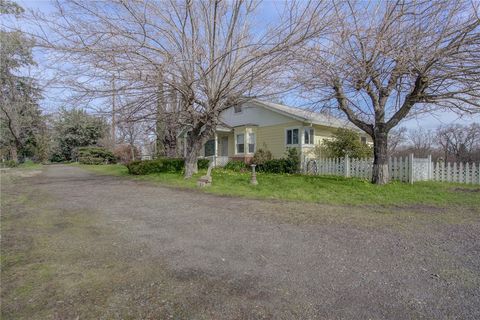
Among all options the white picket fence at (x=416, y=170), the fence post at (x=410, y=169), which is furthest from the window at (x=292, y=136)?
the fence post at (x=410, y=169)

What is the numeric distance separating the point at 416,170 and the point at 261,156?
861 centimetres

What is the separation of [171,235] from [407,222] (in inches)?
176

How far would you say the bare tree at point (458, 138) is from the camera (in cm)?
3114

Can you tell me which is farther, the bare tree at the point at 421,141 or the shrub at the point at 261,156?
the bare tree at the point at 421,141

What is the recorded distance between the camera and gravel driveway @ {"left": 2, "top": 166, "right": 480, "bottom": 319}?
2352mm

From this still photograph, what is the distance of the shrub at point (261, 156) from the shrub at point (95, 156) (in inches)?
981

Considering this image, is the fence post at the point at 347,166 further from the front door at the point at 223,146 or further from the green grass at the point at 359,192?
the front door at the point at 223,146

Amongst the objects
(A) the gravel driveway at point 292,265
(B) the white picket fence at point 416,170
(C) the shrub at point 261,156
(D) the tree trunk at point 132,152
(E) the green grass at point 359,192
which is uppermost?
(D) the tree trunk at point 132,152

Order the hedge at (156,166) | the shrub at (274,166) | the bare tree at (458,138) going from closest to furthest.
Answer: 1. the hedge at (156,166)
2. the shrub at (274,166)
3. the bare tree at (458,138)

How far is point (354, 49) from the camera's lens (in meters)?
8.66

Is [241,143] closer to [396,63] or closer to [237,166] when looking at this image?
[237,166]

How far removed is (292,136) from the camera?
1689cm

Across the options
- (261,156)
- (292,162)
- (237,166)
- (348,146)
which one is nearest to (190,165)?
(237,166)

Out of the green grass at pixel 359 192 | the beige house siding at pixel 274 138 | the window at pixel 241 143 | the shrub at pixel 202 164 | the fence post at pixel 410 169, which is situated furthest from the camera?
the window at pixel 241 143
